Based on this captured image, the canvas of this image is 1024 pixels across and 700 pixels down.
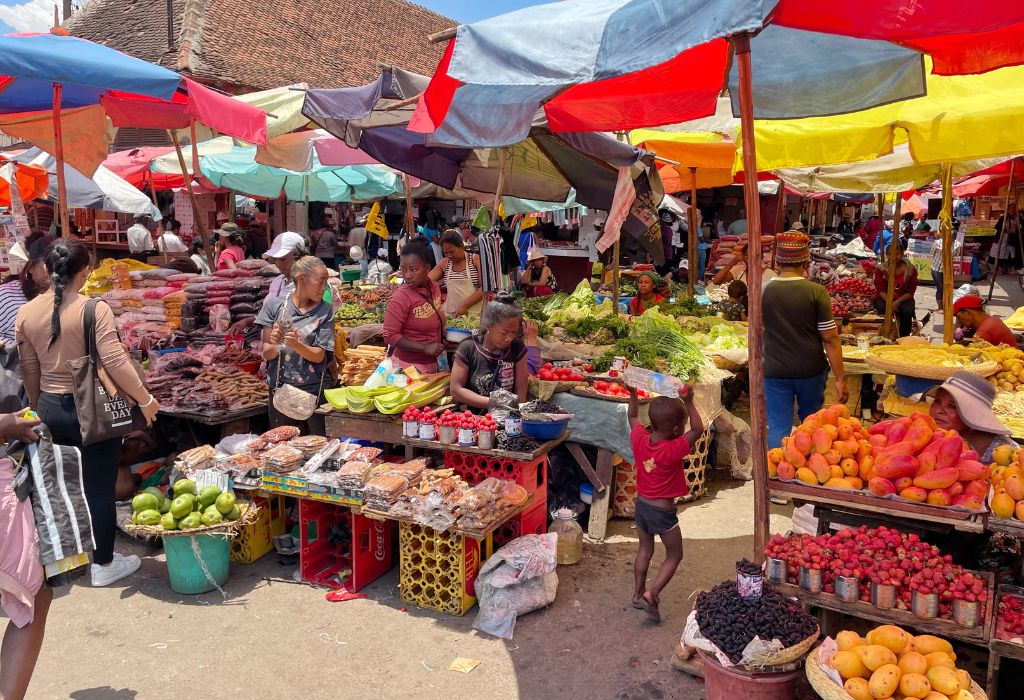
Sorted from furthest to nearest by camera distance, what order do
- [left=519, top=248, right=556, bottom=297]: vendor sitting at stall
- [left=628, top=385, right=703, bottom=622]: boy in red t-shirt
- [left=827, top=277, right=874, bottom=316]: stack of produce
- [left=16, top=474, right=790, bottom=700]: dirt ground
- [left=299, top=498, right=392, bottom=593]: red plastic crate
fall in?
[left=519, top=248, right=556, bottom=297]: vendor sitting at stall
[left=827, top=277, right=874, bottom=316]: stack of produce
[left=299, top=498, right=392, bottom=593]: red plastic crate
[left=628, top=385, right=703, bottom=622]: boy in red t-shirt
[left=16, top=474, right=790, bottom=700]: dirt ground

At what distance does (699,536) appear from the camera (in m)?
5.82

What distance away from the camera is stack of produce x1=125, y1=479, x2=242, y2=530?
4879 millimetres

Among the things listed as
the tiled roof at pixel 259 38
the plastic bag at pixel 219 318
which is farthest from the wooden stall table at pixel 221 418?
the tiled roof at pixel 259 38

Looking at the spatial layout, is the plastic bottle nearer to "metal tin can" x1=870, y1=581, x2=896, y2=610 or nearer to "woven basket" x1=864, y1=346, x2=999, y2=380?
"metal tin can" x1=870, y1=581, x2=896, y2=610

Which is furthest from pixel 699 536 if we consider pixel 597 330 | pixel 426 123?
pixel 426 123

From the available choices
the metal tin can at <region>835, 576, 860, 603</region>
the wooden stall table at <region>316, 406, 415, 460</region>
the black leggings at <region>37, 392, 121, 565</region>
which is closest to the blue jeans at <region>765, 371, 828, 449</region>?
the metal tin can at <region>835, 576, 860, 603</region>

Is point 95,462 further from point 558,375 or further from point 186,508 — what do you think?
point 558,375

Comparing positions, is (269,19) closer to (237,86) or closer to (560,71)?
(237,86)

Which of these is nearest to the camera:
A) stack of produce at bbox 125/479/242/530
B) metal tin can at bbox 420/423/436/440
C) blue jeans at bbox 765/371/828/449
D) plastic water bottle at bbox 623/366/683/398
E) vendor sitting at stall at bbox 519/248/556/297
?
plastic water bottle at bbox 623/366/683/398

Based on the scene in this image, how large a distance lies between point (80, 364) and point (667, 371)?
4.35 meters

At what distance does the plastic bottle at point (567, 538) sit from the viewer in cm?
532

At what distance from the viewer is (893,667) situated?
284 centimetres

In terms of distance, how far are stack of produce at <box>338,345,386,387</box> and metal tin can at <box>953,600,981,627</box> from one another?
4590 mm

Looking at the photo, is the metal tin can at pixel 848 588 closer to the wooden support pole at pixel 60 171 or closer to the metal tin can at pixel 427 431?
the metal tin can at pixel 427 431
